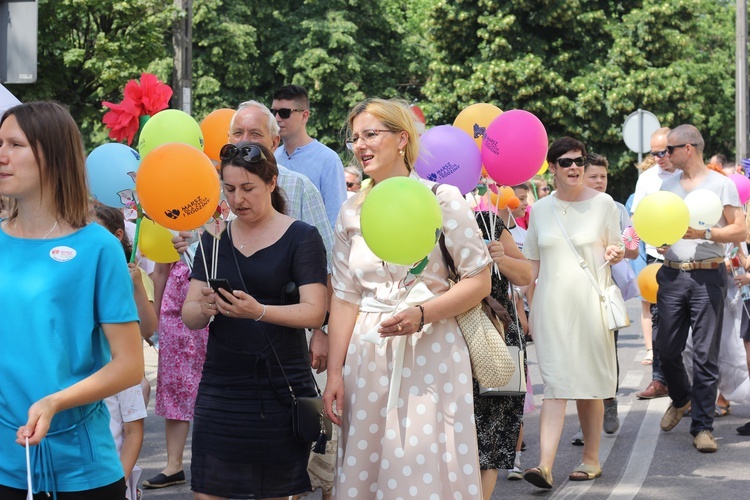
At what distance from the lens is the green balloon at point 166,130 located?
605cm

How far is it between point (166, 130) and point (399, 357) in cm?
210

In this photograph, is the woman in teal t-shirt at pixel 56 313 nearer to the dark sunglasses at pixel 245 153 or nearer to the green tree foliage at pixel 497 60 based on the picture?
the dark sunglasses at pixel 245 153

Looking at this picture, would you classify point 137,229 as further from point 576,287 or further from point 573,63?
point 573,63

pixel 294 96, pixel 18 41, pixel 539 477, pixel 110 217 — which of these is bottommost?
pixel 539 477

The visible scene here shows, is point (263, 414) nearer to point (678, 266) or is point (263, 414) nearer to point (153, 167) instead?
point (153, 167)

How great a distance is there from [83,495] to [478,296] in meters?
1.90

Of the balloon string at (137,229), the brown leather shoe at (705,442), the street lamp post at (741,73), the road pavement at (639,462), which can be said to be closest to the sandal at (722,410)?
the road pavement at (639,462)

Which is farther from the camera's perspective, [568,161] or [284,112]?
[568,161]

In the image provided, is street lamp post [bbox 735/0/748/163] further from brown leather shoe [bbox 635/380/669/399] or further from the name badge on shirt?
the name badge on shirt

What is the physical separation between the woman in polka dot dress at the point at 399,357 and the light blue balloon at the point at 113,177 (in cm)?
174

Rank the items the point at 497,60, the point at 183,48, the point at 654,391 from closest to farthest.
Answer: the point at 654,391 < the point at 183,48 < the point at 497,60

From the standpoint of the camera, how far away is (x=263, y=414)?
4816 millimetres

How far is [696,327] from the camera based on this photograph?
8781 millimetres

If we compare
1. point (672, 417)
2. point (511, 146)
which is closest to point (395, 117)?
point (511, 146)
